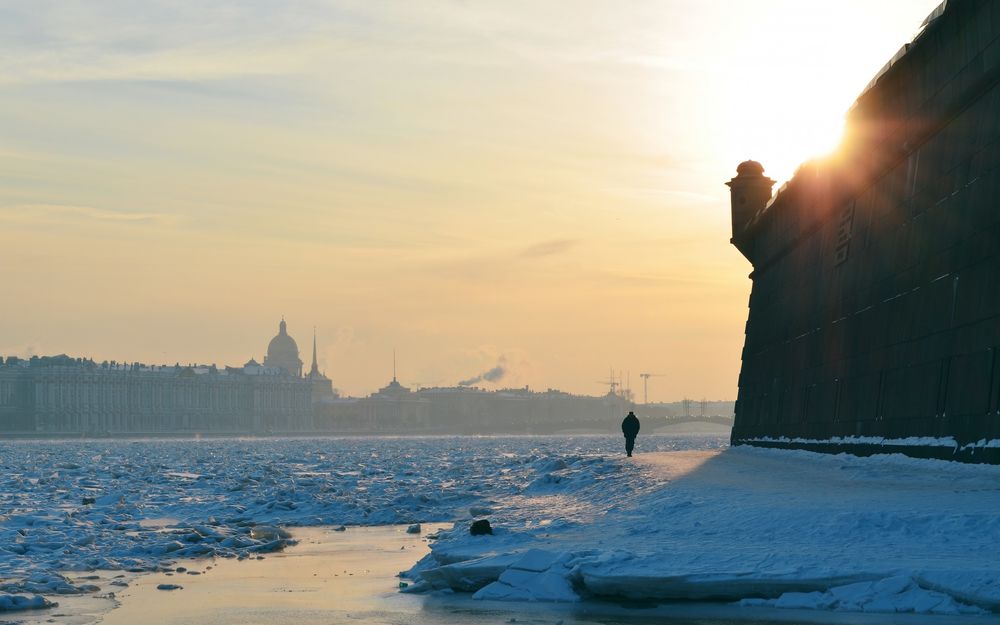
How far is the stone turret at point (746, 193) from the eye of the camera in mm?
52969

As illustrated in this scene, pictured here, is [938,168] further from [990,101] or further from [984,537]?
[984,537]

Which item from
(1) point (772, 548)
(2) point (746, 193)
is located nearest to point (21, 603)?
(1) point (772, 548)

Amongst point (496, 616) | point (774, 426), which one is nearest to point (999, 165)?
point (496, 616)

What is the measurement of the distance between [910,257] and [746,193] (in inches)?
1106

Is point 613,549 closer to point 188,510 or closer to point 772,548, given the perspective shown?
point 772,548

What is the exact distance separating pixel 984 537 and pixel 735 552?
8.58 ft

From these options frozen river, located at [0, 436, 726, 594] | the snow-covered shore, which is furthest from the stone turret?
the snow-covered shore

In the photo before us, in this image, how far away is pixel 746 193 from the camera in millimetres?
53344

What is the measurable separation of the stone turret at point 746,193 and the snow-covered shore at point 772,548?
30.5m

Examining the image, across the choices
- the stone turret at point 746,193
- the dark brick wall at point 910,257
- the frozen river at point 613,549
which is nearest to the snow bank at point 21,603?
the frozen river at point 613,549

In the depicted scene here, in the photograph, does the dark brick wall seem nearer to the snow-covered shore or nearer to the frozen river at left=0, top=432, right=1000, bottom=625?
the frozen river at left=0, top=432, right=1000, bottom=625

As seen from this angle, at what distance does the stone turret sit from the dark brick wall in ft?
45.2

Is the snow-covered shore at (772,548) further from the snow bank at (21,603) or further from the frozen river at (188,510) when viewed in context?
the frozen river at (188,510)

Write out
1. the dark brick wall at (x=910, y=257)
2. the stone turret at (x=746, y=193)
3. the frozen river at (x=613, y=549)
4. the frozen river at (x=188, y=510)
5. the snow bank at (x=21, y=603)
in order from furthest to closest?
the stone turret at (x=746, y=193)
the frozen river at (x=188, y=510)
the dark brick wall at (x=910, y=257)
the snow bank at (x=21, y=603)
the frozen river at (x=613, y=549)
